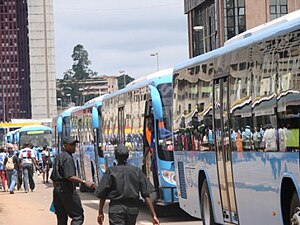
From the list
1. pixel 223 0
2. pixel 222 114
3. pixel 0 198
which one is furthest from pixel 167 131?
pixel 223 0

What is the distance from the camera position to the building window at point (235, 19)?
289 feet

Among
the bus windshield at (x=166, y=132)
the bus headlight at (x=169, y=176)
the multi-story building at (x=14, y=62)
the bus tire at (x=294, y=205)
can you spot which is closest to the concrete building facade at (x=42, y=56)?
the multi-story building at (x=14, y=62)

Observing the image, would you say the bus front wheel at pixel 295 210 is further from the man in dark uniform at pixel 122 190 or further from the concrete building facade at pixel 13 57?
the concrete building facade at pixel 13 57

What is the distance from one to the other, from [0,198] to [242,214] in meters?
20.3

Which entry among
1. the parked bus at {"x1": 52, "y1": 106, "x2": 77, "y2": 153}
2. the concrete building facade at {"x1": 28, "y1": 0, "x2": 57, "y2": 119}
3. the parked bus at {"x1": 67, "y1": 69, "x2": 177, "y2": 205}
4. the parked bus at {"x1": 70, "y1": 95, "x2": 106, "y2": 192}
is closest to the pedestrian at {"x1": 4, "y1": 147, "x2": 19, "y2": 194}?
the parked bus at {"x1": 70, "y1": 95, "x2": 106, "y2": 192}

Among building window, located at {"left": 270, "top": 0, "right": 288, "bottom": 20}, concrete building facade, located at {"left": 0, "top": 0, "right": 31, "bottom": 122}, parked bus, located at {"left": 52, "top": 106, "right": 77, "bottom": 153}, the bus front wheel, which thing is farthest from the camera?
concrete building facade, located at {"left": 0, "top": 0, "right": 31, "bottom": 122}

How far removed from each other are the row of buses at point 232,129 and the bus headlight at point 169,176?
0.02m

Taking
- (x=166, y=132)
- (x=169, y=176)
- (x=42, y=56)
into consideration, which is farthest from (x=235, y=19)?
(x=169, y=176)

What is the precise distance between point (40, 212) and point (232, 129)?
12.3 m

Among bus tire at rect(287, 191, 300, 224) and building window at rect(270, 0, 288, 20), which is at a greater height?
building window at rect(270, 0, 288, 20)

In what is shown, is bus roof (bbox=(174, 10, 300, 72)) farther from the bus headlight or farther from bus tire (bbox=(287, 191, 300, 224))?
the bus headlight

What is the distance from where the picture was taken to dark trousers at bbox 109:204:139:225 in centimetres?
1152

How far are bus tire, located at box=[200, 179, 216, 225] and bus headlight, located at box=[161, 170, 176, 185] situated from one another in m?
3.81

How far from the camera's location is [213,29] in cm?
9262
